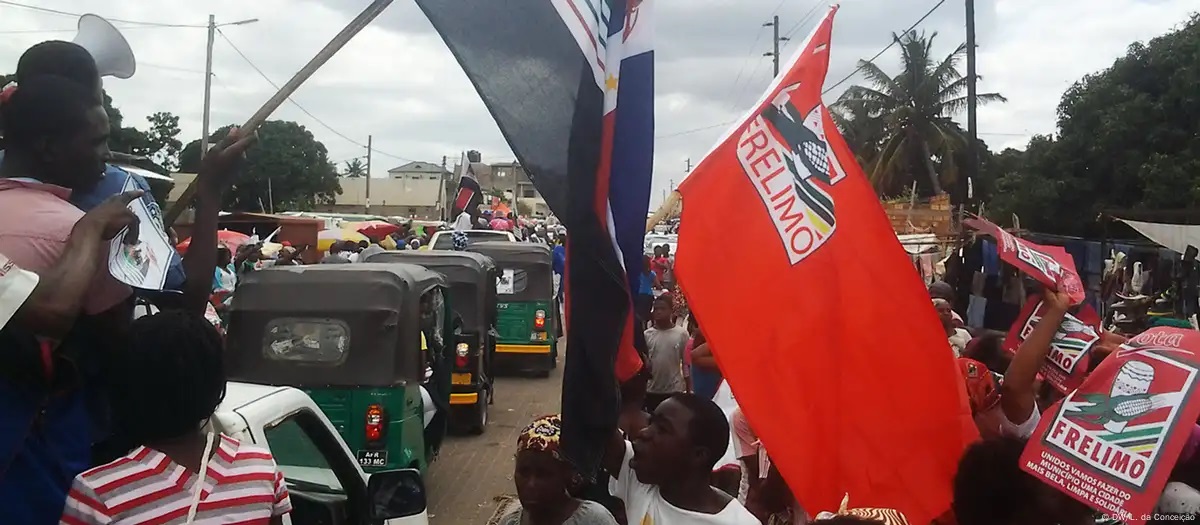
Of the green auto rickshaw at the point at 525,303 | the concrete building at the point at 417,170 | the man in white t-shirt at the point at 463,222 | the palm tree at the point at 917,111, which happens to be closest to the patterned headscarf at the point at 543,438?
the green auto rickshaw at the point at 525,303

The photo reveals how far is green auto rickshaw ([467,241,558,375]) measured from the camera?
529 inches

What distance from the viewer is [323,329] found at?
6.93m

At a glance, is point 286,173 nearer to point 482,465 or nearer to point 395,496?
point 482,465

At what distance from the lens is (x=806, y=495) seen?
121 inches

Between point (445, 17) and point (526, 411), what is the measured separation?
9558 millimetres

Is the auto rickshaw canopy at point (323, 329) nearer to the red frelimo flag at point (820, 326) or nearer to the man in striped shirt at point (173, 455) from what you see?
the red frelimo flag at point (820, 326)

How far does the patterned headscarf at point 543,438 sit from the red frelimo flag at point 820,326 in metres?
0.56

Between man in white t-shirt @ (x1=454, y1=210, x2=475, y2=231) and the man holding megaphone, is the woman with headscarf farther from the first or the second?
man in white t-shirt @ (x1=454, y1=210, x2=475, y2=231)

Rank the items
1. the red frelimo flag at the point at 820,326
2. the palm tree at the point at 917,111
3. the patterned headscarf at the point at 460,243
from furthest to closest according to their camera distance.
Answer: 1. the palm tree at the point at 917,111
2. the patterned headscarf at the point at 460,243
3. the red frelimo flag at the point at 820,326

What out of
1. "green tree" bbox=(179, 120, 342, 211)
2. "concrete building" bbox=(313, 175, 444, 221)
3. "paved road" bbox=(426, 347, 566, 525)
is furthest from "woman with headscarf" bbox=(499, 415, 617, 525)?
"concrete building" bbox=(313, 175, 444, 221)

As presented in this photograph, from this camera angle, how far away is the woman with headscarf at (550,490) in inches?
110

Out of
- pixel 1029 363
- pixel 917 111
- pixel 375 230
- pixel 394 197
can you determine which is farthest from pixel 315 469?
pixel 394 197

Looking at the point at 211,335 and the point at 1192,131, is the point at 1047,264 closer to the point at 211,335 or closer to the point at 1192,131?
the point at 211,335

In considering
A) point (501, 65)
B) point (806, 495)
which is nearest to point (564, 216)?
point (501, 65)
